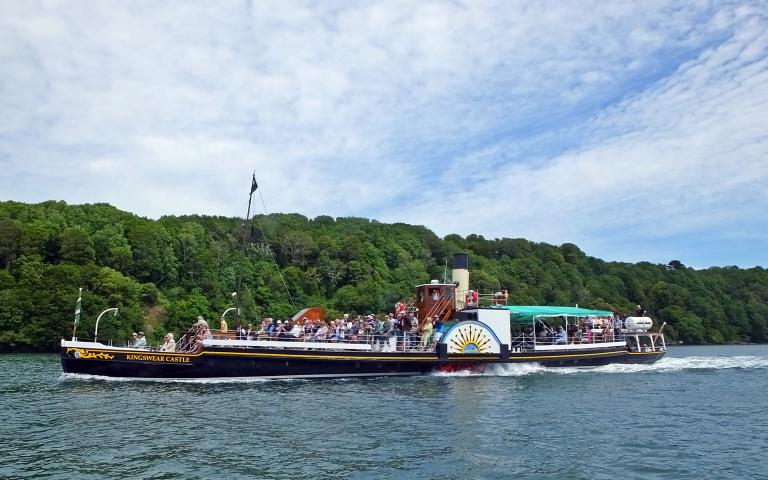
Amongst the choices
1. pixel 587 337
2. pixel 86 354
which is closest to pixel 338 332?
pixel 86 354

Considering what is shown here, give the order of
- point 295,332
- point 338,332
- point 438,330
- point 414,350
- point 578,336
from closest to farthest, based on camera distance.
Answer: point 295,332
point 338,332
point 414,350
point 438,330
point 578,336

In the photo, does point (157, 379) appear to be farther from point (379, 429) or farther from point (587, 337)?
point (587, 337)

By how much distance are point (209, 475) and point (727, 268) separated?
214 meters

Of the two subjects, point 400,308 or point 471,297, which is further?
point 471,297

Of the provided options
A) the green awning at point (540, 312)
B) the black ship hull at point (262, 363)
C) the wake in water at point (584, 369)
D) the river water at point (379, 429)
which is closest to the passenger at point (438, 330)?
the black ship hull at point (262, 363)

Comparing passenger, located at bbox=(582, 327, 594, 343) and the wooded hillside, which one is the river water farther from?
the wooded hillside

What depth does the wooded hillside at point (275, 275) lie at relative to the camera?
8312 centimetres

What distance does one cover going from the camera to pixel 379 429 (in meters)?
22.6

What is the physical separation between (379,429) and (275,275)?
94509 millimetres

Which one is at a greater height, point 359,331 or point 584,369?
point 359,331

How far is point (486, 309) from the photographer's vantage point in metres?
41.7

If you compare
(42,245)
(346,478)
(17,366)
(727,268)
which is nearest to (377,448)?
(346,478)

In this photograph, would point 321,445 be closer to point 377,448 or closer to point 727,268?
point 377,448

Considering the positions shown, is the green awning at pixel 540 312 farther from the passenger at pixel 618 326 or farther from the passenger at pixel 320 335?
the passenger at pixel 320 335
